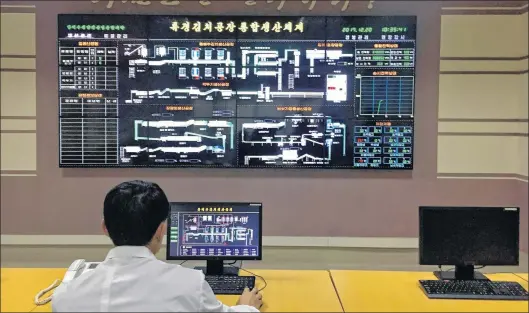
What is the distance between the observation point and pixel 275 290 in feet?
7.72

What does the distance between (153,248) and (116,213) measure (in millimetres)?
176

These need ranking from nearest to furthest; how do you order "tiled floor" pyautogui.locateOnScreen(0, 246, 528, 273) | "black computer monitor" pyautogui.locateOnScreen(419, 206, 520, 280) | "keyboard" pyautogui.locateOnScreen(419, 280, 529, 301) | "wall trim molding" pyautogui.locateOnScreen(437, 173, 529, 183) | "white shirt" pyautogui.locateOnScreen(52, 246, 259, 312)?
"white shirt" pyautogui.locateOnScreen(52, 246, 259, 312) → "keyboard" pyautogui.locateOnScreen(419, 280, 529, 301) → "black computer monitor" pyautogui.locateOnScreen(419, 206, 520, 280) → "tiled floor" pyautogui.locateOnScreen(0, 246, 528, 273) → "wall trim molding" pyautogui.locateOnScreen(437, 173, 529, 183)

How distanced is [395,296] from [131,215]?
1328 millimetres

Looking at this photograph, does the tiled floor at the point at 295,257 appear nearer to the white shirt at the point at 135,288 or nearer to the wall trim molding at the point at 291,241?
the wall trim molding at the point at 291,241

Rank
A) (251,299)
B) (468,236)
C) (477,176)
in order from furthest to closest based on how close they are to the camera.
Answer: (477,176)
(468,236)
(251,299)

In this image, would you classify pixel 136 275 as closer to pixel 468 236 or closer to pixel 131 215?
pixel 131 215

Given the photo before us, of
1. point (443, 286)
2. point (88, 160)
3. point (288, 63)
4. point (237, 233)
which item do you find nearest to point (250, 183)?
point (288, 63)

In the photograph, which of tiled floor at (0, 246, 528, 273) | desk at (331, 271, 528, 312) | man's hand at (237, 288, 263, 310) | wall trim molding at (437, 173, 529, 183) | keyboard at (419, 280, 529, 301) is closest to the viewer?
man's hand at (237, 288, 263, 310)

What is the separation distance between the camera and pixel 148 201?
1647 millimetres

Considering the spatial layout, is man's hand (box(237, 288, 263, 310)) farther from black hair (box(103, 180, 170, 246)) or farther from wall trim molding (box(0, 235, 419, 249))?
wall trim molding (box(0, 235, 419, 249))

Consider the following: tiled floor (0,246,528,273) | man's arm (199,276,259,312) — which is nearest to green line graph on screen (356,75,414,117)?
tiled floor (0,246,528,273)

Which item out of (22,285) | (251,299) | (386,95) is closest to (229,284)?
(251,299)

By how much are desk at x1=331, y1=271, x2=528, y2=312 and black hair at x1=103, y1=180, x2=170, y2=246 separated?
1.00m

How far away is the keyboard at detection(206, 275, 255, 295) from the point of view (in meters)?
2.29
